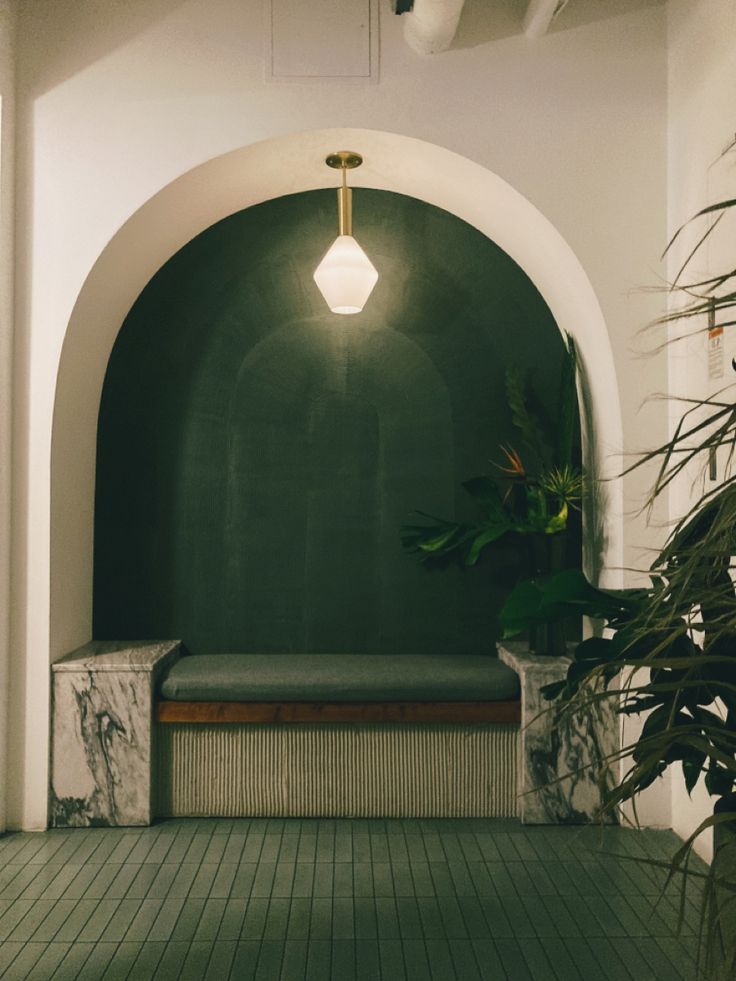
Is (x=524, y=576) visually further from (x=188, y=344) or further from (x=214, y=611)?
(x=188, y=344)

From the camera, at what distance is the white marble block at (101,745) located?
3.52 meters

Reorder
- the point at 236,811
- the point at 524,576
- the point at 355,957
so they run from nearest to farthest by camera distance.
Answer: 1. the point at 355,957
2. the point at 236,811
3. the point at 524,576

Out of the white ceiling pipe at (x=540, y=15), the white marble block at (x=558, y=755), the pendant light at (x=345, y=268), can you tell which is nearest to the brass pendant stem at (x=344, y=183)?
the pendant light at (x=345, y=268)

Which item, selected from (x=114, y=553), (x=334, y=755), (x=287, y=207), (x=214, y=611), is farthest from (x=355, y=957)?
(x=287, y=207)

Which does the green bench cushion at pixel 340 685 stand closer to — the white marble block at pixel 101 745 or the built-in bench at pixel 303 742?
the built-in bench at pixel 303 742

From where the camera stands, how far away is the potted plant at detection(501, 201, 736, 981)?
50.9 inches

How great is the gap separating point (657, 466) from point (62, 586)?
103 inches

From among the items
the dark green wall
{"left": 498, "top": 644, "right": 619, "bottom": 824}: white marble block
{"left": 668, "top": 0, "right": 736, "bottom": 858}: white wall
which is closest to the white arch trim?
the dark green wall

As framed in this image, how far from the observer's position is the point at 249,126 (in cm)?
356

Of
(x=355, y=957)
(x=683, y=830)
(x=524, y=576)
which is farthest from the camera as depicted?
(x=524, y=576)

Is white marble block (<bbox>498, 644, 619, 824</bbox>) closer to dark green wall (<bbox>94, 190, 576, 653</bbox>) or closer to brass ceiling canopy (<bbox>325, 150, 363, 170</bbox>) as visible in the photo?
dark green wall (<bbox>94, 190, 576, 653</bbox>)

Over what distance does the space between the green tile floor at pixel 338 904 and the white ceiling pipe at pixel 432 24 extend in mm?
3072

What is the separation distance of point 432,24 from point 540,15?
462 millimetres

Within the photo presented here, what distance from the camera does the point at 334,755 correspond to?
366 cm
